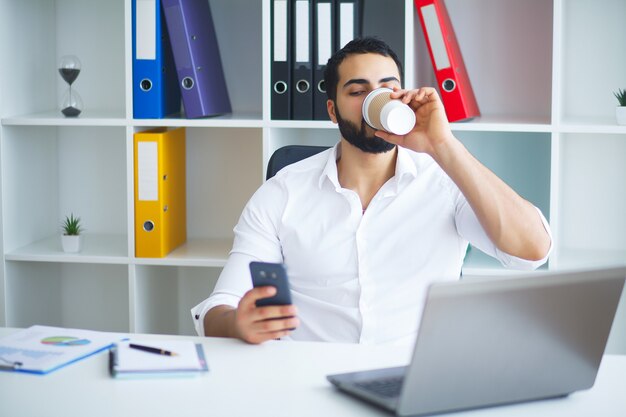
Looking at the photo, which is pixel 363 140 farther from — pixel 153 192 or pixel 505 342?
pixel 153 192

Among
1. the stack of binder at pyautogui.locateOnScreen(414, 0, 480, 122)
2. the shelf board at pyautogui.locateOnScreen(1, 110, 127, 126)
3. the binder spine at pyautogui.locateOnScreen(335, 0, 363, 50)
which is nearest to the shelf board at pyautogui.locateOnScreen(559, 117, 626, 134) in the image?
the stack of binder at pyautogui.locateOnScreen(414, 0, 480, 122)

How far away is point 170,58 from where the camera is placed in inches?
110

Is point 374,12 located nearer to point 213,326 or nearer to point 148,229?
point 148,229

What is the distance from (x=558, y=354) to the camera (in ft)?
4.06

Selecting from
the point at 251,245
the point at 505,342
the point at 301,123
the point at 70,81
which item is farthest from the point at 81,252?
the point at 505,342

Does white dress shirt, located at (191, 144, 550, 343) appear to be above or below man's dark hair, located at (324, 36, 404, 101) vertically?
below

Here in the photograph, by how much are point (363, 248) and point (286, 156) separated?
0.35 meters

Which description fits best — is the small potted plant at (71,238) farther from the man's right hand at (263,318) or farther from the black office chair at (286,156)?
the man's right hand at (263,318)

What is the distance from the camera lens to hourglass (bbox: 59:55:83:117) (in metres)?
2.84

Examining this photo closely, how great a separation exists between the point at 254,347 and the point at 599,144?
1771 mm

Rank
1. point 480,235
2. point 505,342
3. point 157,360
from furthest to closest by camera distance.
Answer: point 480,235 < point 157,360 < point 505,342

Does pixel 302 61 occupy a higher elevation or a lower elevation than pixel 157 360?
higher

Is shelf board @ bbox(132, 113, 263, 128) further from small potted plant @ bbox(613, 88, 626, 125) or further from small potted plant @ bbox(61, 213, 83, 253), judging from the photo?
small potted plant @ bbox(613, 88, 626, 125)

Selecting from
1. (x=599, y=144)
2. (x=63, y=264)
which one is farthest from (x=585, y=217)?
(x=63, y=264)
